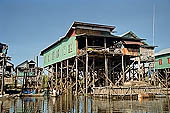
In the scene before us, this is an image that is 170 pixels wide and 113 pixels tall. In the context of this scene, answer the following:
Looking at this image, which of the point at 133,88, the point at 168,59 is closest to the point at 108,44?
the point at 133,88

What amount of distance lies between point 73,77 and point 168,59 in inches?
675

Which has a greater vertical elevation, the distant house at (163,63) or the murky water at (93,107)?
the distant house at (163,63)

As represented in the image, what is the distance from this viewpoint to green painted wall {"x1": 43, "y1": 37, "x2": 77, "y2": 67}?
29528 mm

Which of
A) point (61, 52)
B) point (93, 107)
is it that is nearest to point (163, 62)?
point (61, 52)

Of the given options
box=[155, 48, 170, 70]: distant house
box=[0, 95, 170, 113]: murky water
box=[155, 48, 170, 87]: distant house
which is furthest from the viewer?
box=[155, 48, 170, 70]: distant house

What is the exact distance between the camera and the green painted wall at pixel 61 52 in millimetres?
29528

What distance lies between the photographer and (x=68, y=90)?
33938mm

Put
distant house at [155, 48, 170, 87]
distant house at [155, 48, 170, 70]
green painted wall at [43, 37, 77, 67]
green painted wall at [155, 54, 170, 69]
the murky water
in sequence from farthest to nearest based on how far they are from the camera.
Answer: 1. green painted wall at [155, 54, 170, 69]
2. distant house at [155, 48, 170, 70]
3. distant house at [155, 48, 170, 87]
4. green painted wall at [43, 37, 77, 67]
5. the murky water

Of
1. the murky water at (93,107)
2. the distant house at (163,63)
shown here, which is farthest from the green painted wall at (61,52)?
the distant house at (163,63)

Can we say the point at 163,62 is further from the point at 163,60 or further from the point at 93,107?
the point at 93,107

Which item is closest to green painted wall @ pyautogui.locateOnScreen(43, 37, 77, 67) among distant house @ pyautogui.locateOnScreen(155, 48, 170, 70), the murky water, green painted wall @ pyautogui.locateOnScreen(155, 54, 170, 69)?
the murky water

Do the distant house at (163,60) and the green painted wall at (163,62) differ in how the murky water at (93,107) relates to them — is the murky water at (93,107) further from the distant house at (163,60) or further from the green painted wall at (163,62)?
the green painted wall at (163,62)

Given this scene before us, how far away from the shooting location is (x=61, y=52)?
Result: 33938 millimetres

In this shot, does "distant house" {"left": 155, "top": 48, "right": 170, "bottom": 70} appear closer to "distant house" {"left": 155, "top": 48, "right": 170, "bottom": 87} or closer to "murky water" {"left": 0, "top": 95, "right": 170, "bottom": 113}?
"distant house" {"left": 155, "top": 48, "right": 170, "bottom": 87}
